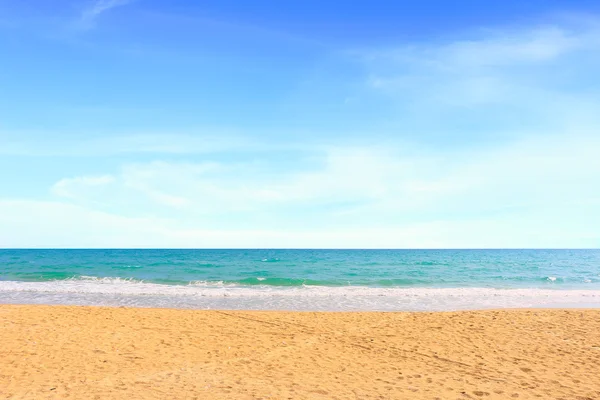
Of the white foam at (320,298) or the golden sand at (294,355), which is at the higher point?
the golden sand at (294,355)

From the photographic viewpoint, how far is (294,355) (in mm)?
10578

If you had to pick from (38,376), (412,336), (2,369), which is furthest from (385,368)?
(2,369)

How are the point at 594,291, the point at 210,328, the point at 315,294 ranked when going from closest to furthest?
1. the point at 210,328
2. the point at 315,294
3. the point at 594,291

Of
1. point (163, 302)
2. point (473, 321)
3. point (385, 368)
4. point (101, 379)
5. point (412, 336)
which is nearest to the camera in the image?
point (101, 379)

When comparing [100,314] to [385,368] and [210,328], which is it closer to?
[210,328]

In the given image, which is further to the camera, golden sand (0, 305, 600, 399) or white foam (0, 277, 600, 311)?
white foam (0, 277, 600, 311)

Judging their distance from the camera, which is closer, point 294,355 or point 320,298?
point 294,355

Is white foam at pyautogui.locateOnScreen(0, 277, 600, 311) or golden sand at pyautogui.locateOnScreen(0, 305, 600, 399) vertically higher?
golden sand at pyautogui.locateOnScreen(0, 305, 600, 399)

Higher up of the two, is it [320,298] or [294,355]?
[294,355]

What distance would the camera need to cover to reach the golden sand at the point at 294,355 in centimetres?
806

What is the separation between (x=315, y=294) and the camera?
24.8 meters

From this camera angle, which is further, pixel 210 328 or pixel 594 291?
Result: pixel 594 291

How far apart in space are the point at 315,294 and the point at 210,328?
12033 mm

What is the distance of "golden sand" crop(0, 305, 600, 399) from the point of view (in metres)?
8.06
